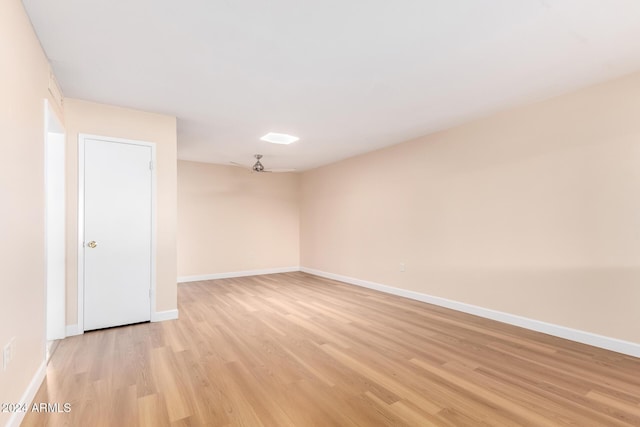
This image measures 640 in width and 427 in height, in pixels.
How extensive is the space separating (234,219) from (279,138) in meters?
2.82

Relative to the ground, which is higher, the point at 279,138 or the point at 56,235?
the point at 279,138

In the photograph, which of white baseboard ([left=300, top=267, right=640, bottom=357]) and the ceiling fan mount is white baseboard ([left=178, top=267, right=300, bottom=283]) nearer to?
the ceiling fan mount

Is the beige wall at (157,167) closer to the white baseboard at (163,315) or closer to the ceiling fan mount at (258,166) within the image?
the white baseboard at (163,315)

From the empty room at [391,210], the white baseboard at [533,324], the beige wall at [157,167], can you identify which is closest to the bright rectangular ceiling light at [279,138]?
the empty room at [391,210]

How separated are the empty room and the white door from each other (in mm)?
23

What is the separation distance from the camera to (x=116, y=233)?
352cm

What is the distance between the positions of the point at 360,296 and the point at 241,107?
11.3 ft

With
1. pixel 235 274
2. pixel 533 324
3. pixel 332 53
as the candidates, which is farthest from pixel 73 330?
pixel 533 324

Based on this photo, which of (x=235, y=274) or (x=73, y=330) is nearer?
(x=73, y=330)

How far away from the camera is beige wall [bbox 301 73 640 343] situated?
9.37 ft

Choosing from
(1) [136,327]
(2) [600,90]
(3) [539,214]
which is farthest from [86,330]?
(2) [600,90]

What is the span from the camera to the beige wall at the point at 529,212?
2.86 meters

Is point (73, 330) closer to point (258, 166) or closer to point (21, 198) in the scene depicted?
point (21, 198)

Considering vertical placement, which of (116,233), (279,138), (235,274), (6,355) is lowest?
(235,274)
